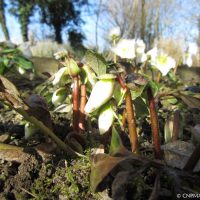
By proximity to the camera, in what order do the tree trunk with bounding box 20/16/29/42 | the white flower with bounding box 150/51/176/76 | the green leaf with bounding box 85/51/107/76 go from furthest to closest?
1. the tree trunk with bounding box 20/16/29/42
2. the white flower with bounding box 150/51/176/76
3. the green leaf with bounding box 85/51/107/76

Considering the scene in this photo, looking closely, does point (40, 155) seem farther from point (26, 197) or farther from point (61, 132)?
point (61, 132)

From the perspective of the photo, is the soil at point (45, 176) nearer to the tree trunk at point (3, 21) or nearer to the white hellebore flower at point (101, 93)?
the white hellebore flower at point (101, 93)

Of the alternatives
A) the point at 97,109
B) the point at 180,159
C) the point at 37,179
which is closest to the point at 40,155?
the point at 37,179

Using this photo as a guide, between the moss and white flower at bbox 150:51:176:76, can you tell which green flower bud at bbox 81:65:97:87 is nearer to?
the moss

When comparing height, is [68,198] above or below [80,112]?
below

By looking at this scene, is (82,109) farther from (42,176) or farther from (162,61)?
(162,61)

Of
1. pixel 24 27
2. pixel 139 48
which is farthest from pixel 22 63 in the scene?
pixel 24 27

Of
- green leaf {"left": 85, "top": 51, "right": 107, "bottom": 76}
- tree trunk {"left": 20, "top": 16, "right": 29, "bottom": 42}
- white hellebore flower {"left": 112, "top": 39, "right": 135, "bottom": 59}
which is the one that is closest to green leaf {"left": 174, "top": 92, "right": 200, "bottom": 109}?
green leaf {"left": 85, "top": 51, "right": 107, "bottom": 76}
